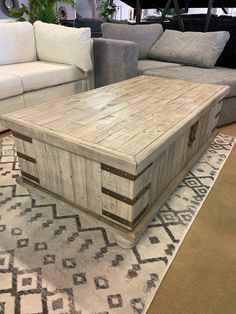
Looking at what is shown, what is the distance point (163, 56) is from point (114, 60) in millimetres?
636

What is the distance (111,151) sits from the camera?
Answer: 2.84 feet

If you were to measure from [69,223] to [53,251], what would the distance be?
17 cm

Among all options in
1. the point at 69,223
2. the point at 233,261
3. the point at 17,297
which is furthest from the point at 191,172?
the point at 17,297

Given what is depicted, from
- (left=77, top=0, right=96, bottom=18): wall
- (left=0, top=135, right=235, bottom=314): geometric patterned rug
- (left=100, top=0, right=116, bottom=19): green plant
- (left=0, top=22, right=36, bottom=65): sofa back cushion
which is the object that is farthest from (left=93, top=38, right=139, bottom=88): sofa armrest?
(left=77, top=0, right=96, bottom=18): wall

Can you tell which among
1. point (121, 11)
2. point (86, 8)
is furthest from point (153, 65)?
point (121, 11)

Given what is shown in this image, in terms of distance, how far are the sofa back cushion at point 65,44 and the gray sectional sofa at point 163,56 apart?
0.56 feet

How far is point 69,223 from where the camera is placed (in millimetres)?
1171

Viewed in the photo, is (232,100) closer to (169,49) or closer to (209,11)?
(169,49)

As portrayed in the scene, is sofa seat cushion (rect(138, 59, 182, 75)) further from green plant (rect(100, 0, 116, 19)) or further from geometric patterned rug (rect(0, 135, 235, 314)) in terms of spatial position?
green plant (rect(100, 0, 116, 19))

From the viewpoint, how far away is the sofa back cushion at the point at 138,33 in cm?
263

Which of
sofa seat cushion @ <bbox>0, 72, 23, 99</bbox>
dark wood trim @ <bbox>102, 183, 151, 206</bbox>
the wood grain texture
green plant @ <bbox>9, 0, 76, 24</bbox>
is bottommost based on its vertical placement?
dark wood trim @ <bbox>102, 183, 151, 206</bbox>

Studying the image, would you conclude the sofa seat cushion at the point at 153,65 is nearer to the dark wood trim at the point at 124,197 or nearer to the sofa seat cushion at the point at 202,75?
the sofa seat cushion at the point at 202,75

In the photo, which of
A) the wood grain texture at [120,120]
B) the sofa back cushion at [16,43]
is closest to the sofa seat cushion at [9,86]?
the sofa back cushion at [16,43]

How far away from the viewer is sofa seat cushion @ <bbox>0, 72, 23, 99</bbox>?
1.86m
